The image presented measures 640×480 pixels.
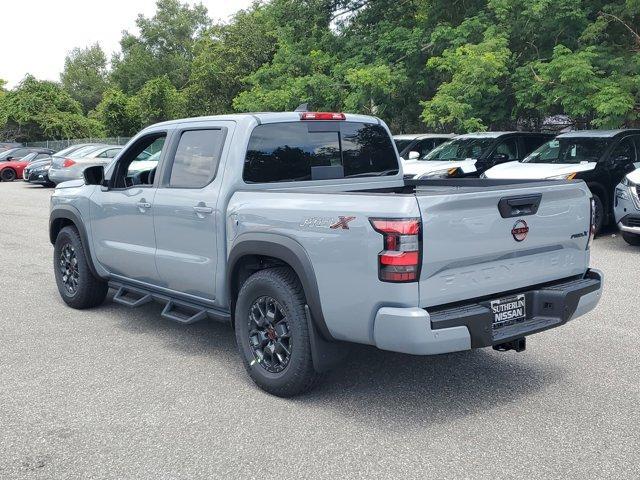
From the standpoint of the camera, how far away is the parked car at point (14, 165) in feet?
100

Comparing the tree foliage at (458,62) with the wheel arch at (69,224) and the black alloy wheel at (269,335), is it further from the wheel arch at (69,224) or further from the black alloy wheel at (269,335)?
the black alloy wheel at (269,335)

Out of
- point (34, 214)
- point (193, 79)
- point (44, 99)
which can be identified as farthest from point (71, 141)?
point (34, 214)

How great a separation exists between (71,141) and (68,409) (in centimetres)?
4559

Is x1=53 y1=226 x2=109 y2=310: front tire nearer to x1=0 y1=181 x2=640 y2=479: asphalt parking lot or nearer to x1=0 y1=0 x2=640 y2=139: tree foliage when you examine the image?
x1=0 y1=181 x2=640 y2=479: asphalt parking lot

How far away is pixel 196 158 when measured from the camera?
17.7ft

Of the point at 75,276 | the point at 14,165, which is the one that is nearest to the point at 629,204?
the point at 75,276

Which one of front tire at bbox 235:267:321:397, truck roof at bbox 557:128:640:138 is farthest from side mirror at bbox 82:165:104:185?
truck roof at bbox 557:128:640:138

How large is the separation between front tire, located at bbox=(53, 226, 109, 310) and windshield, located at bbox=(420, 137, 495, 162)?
30.1 feet

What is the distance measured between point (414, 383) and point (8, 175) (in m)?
30.2

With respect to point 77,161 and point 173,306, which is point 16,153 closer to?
point 77,161

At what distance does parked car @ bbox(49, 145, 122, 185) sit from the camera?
21953 millimetres

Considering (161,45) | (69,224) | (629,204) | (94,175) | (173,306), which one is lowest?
(629,204)

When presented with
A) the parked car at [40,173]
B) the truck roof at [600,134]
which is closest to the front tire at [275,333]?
the truck roof at [600,134]

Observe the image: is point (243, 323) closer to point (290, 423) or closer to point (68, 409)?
point (290, 423)
